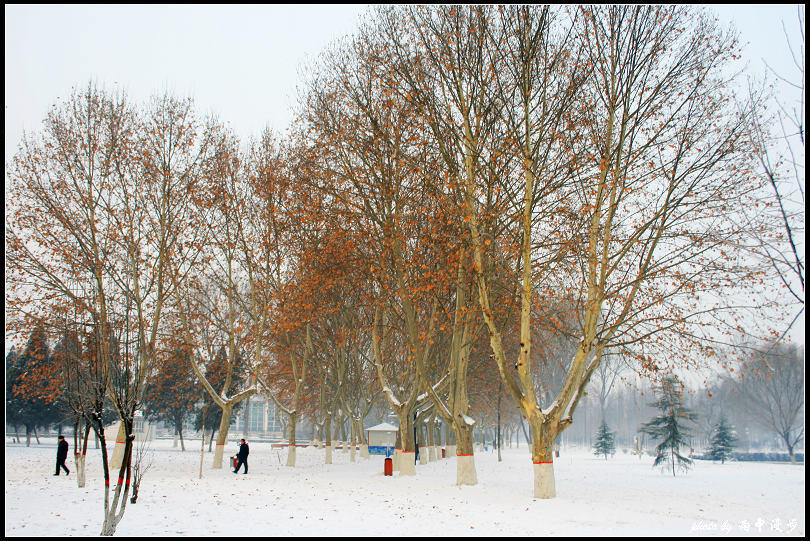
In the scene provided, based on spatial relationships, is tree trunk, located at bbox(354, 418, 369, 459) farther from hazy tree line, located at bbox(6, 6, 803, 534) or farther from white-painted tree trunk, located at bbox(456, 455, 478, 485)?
white-painted tree trunk, located at bbox(456, 455, 478, 485)

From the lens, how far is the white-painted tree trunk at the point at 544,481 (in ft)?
48.4

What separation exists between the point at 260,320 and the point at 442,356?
9.22 m

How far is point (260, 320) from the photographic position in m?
28.9

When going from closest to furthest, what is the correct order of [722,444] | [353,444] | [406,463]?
[406,463] → [353,444] → [722,444]

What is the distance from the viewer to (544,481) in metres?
14.9

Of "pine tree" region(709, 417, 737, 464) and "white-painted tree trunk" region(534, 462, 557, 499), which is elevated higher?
"white-painted tree trunk" region(534, 462, 557, 499)

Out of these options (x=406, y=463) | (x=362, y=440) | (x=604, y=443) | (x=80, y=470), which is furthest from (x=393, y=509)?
(x=604, y=443)

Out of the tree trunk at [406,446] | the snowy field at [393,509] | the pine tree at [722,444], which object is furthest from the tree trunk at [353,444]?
the pine tree at [722,444]

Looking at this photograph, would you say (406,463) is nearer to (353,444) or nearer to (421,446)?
(421,446)

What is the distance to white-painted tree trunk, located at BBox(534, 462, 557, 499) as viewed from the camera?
1477 cm

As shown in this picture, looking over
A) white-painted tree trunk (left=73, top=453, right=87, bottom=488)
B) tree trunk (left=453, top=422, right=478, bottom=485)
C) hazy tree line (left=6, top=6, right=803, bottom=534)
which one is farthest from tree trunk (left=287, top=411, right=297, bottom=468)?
tree trunk (left=453, top=422, right=478, bottom=485)

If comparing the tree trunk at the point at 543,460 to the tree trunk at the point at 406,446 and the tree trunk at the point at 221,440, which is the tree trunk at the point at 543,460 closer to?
the tree trunk at the point at 406,446

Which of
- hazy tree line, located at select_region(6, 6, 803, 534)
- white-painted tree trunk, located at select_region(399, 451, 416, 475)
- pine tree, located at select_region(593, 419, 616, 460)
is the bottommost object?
pine tree, located at select_region(593, 419, 616, 460)

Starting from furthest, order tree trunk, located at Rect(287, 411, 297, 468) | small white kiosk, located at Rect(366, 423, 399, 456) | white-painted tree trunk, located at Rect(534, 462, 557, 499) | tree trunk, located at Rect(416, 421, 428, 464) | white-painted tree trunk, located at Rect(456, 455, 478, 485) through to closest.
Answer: small white kiosk, located at Rect(366, 423, 399, 456), tree trunk, located at Rect(416, 421, 428, 464), tree trunk, located at Rect(287, 411, 297, 468), white-painted tree trunk, located at Rect(456, 455, 478, 485), white-painted tree trunk, located at Rect(534, 462, 557, 499)
